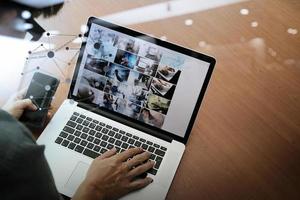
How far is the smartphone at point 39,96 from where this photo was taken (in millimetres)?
935

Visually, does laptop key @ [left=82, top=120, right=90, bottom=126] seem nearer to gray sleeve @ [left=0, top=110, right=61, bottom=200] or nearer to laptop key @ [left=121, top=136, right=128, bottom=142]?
laptop key @ [left=121, top=136, right=128, bottom=142]

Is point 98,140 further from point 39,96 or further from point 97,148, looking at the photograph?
point 39,96

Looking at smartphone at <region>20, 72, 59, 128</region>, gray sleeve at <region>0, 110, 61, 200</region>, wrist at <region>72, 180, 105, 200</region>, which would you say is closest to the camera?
gray sleeve at <region>0, 110, 61, 200</region>

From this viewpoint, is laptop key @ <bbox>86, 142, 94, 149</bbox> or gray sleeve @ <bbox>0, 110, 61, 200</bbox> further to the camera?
laptop key @ <bbox>86, 142, 94, 149</bbox>

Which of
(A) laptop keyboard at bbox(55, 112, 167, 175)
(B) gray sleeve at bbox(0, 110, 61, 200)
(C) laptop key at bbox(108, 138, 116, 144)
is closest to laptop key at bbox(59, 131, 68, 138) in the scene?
(A) laptop keyboard at bbox(55, 112, 167, 175)

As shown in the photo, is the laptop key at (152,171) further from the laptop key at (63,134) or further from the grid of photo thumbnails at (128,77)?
the laptop key at (63,134)

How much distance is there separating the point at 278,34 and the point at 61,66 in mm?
615

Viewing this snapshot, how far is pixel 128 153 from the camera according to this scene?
90cm

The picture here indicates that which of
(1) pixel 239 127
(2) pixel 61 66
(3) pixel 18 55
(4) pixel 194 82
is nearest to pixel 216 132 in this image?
(1) pixel 239 127

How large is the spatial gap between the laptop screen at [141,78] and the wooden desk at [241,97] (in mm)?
95

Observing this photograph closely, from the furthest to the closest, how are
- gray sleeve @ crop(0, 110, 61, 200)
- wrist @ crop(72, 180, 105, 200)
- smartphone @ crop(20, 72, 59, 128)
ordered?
1. smartphone @ crop(20, 72, 59, 128)
2. wrist @ crop(72, 180, 105, 200)
3. gray sleeve @ crop(0, 110, 61, 200)

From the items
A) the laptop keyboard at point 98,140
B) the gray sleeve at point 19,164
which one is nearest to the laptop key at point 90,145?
the laptop keyboard at point 98,140

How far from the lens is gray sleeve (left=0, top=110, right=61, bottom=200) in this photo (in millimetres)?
629

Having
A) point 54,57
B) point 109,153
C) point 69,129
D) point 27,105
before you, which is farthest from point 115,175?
point 54,57
